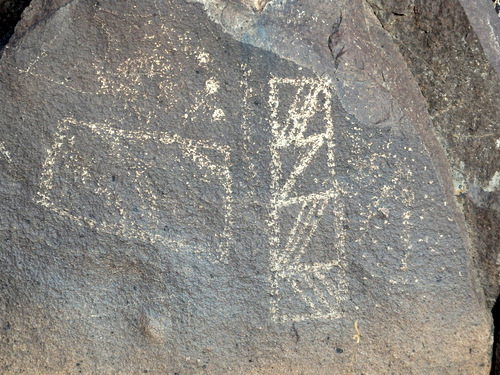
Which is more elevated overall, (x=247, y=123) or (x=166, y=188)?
(x=247, y=123)

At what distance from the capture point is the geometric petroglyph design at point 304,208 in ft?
5.33

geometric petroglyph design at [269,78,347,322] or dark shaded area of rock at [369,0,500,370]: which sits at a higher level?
dark shaded area of rock at [369,0,500,370]

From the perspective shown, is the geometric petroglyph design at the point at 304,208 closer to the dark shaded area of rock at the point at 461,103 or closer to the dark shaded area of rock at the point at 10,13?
the dark shaded area of rock at the point at 461,103

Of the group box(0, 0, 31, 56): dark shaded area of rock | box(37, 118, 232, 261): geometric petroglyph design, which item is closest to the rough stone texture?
box(37, 118, 232, 261): geometric petroglyph design

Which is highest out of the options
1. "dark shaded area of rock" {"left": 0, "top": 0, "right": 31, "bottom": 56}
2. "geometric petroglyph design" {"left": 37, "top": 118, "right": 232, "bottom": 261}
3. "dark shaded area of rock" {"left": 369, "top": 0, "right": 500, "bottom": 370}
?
"dark shaded area of rock" {"left": 369, "top": 0, "right": 500, "bottom": 370}

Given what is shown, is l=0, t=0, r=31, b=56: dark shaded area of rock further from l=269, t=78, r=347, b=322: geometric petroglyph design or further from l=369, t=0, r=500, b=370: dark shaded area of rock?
l=369, t=0, r=500, b=370: dark shaded area of rock

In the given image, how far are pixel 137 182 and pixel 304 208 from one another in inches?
18.6

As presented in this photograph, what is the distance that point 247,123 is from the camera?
1625 mm

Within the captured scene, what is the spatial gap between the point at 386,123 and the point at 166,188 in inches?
25.2

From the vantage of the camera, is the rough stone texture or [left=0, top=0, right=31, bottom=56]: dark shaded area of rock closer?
the rough stone texture

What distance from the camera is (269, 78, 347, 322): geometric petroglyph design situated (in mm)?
1625

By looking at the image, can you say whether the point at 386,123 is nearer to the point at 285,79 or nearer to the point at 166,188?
the point at 285,79

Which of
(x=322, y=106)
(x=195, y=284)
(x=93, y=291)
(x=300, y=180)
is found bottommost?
(x=93, y=291)

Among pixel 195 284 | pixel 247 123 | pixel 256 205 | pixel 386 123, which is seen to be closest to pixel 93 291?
pixel 195 284
